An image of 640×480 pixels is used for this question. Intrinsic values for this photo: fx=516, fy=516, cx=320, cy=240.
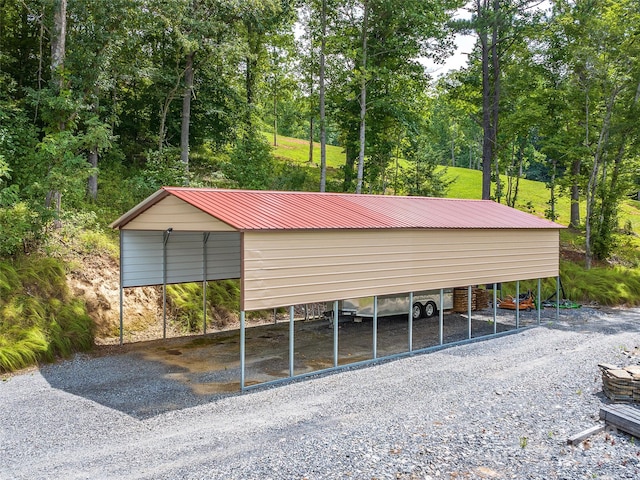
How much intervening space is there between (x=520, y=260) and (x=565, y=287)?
8.45 meters

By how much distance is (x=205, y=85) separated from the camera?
2480 cm

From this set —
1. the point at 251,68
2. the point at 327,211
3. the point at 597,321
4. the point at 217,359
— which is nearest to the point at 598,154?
the point at 597,321

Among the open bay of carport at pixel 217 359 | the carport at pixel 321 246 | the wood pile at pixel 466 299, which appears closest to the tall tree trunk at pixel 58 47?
the carport at pixel 321 246

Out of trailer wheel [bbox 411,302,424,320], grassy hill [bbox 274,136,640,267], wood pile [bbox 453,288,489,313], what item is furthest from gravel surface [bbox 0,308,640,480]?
grassy hill [bbox 274,136,640,267]

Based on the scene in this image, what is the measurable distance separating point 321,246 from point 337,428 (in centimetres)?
451

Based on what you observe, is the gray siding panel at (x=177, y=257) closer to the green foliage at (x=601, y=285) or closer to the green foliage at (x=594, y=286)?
the green foliage at (x=594, y=286)

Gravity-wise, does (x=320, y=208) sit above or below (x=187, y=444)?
above

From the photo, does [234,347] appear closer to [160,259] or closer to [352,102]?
[160,259]

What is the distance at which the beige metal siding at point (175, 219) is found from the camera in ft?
37.3

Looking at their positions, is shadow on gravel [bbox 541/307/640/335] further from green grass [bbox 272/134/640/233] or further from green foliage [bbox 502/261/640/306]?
green grass [bbox 272/134/640/233]

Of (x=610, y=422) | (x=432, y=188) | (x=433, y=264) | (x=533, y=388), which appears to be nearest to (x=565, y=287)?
(x=432, y=188)

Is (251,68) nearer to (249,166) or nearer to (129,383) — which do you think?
(249,166)

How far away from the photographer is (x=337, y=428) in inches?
333

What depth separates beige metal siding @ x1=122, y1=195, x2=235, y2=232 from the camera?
448 inches
